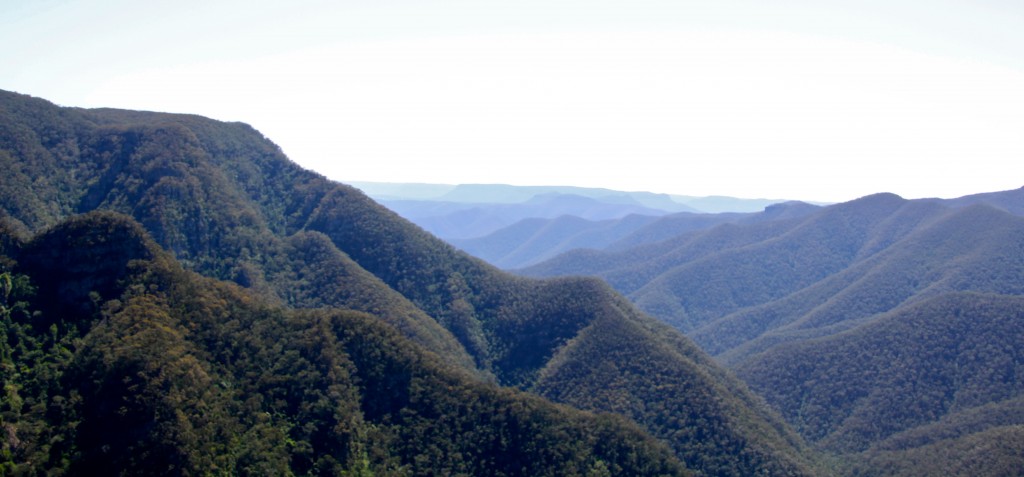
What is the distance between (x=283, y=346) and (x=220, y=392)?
29.2 feet

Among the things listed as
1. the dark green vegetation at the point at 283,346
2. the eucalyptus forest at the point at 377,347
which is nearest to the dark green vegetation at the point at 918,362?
the eucalyptus forest at the point at 377,347

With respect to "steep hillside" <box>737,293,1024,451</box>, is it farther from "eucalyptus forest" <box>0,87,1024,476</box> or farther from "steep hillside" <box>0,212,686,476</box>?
"steep hillside" <box>0,212,686,476</box>

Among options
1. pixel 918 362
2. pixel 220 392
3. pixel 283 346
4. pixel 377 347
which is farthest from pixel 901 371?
pixel 220 392

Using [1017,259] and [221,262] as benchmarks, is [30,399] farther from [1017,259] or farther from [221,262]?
[1017,259]

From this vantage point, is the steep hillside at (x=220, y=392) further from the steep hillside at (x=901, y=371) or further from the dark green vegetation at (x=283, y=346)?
the steep hillside at (x=901, y=371)

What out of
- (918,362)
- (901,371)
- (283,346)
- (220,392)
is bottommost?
(901,371)

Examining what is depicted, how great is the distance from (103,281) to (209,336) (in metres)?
9.68

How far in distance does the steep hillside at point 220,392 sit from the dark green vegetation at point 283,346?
6.5 inches

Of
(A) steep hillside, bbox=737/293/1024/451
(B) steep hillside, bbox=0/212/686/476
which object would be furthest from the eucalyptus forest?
(A) steep hillside, bbox=737/293/1024/451

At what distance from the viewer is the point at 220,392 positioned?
54656mm

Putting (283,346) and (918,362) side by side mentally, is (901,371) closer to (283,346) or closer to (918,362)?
(918,362)

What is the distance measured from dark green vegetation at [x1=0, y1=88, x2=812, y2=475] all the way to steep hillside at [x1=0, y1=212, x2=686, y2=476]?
16 centimetres

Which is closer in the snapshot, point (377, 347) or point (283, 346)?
point (283, 346)

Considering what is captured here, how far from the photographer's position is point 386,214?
125 metres
